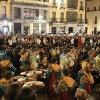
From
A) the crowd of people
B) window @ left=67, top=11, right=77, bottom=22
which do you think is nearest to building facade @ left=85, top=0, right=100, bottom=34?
window @ left=67, top=11, right=77, bottom=22

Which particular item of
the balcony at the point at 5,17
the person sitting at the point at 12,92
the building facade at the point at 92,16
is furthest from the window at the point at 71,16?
the person sitting at the point at 12,92

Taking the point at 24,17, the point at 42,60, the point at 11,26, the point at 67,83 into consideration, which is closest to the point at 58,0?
the point at 24,17

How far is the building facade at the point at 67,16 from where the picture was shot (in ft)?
175

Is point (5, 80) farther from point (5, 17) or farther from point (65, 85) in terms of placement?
point (5, 17)

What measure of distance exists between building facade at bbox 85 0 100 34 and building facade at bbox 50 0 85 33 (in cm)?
321

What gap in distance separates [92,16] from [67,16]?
9072 mm

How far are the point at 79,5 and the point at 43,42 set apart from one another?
36.5 m

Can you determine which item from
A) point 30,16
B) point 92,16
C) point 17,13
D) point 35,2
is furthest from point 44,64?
point 92,16

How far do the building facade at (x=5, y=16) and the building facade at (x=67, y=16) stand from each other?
9.72 meters

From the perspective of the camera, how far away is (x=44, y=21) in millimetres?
50406

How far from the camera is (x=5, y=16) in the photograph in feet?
145

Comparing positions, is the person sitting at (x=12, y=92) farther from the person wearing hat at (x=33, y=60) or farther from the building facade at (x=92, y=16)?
the building facade at (x=92, y=16)

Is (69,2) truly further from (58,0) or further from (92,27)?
(92,27)

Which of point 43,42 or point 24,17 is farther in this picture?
point 24,17
